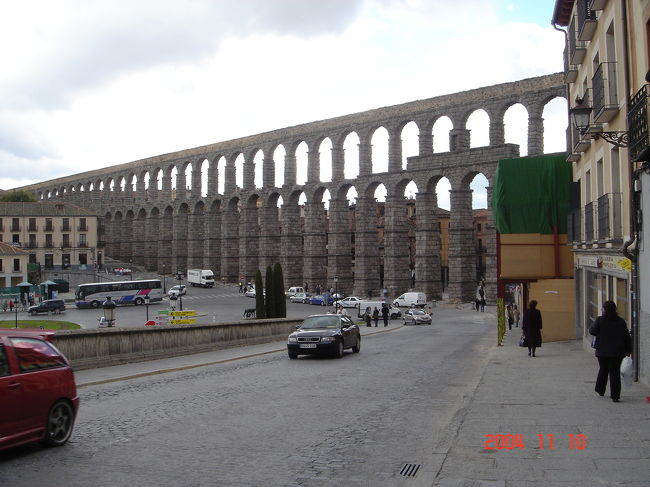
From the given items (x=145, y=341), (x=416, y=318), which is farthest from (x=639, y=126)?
(x=416, y=318)

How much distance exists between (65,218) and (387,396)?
9079cm

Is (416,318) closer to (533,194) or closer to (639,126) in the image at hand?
(533,194)

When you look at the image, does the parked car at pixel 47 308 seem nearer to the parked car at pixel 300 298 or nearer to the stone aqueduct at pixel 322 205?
the parked car at pixel 300 298

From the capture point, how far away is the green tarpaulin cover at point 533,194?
1107 inches

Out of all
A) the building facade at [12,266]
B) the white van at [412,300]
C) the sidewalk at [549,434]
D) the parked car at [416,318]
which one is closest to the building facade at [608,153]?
the sidewalk at [549,434]

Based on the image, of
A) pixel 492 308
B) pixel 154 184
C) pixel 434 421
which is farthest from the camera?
pixel 154 184

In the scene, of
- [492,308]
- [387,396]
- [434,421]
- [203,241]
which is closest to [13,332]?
[434,421]

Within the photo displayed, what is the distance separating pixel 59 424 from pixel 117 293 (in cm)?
6158

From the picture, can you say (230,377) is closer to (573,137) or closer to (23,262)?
(573,137)

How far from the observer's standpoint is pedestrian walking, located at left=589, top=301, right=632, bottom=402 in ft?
35.4

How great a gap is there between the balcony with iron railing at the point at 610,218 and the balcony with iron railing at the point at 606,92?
5.90ft

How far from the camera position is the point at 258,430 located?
9.52m

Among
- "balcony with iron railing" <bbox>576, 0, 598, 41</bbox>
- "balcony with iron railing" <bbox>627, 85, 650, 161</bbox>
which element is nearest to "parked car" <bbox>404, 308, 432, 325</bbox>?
"balcony with iron railing" <bbox>576, 0, 598, 41</bbox>

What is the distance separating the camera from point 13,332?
8.29 metres
